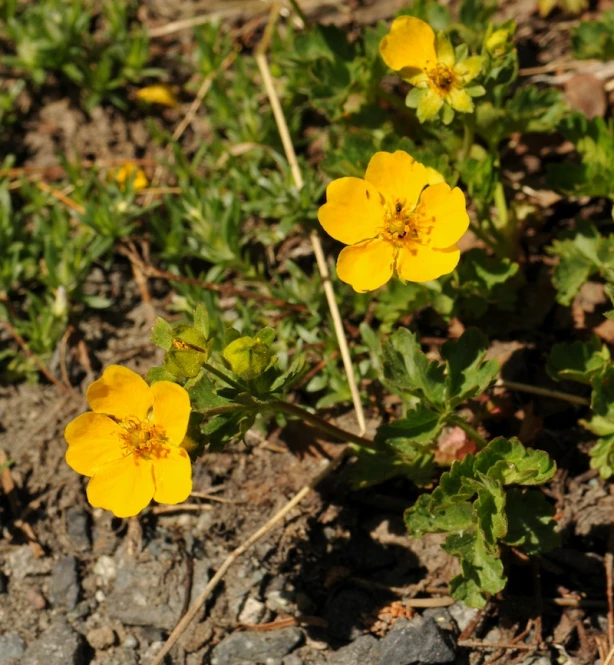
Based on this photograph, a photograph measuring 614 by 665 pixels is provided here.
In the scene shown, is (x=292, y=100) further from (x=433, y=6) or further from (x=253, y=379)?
(x=253, y=379)

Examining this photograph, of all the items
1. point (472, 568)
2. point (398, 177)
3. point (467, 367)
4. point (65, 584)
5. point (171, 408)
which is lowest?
point (65, 584)

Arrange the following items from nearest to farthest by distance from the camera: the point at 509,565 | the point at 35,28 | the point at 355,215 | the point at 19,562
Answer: the point at 355,215 → the point at 509,565 → the point at 19,562 → the point at 35,28

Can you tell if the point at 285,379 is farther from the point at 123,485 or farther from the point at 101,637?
the point at 101,637

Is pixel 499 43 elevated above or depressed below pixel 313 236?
above

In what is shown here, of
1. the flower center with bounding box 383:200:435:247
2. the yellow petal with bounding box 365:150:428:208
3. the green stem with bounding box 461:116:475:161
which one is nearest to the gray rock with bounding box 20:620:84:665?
the flower center with bounding box 383:200:435:247

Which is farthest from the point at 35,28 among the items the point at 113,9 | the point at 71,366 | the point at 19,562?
the point at 19,562

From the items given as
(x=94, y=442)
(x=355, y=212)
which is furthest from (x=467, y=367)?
(x=94, y=442)
